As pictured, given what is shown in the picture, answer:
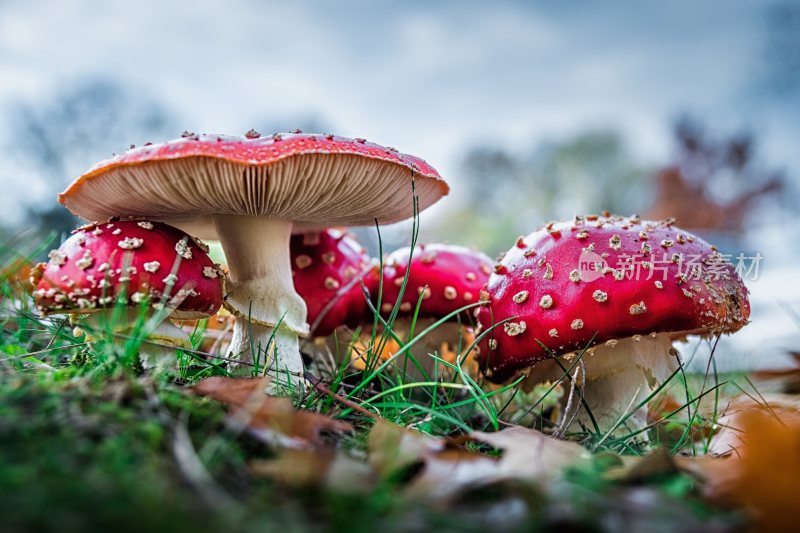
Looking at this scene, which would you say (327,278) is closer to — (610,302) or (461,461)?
(610,302)

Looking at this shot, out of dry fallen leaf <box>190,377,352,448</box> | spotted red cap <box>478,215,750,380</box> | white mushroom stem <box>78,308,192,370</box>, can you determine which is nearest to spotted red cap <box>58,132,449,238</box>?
white mushroom stem <box>78,308,192,370</box>

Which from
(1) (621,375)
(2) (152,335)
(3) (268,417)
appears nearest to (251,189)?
(2) (152,335)

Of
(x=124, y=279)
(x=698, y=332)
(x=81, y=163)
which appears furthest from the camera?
(x=81, y=163)

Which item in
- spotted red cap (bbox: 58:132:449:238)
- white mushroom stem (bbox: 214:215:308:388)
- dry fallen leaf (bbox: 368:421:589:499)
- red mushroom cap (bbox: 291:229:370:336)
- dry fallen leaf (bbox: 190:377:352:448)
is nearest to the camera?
dry fallen leaf (bbox: 368:421:589:499)

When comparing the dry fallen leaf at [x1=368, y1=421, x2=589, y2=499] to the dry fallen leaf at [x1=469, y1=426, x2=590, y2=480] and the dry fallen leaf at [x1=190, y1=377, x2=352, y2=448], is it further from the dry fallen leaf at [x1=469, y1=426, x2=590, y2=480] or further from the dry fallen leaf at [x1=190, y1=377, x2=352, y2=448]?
the dry fallen leaf at [x1=190, y1=377, x2=352, y2=448]

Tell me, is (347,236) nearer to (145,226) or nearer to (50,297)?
(145,226)

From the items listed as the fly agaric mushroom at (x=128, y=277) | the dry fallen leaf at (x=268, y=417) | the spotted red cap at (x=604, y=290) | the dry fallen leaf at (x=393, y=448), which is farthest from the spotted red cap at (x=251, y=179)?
the dry fallen leaf at (x=393, y=448)

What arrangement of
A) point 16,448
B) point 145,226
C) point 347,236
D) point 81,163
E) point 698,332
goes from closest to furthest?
1. point 16,448
2. point 145,226
3. point 698,332
4. point 347,236
5. point 81,163

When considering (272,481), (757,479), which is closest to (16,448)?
(272,481)
